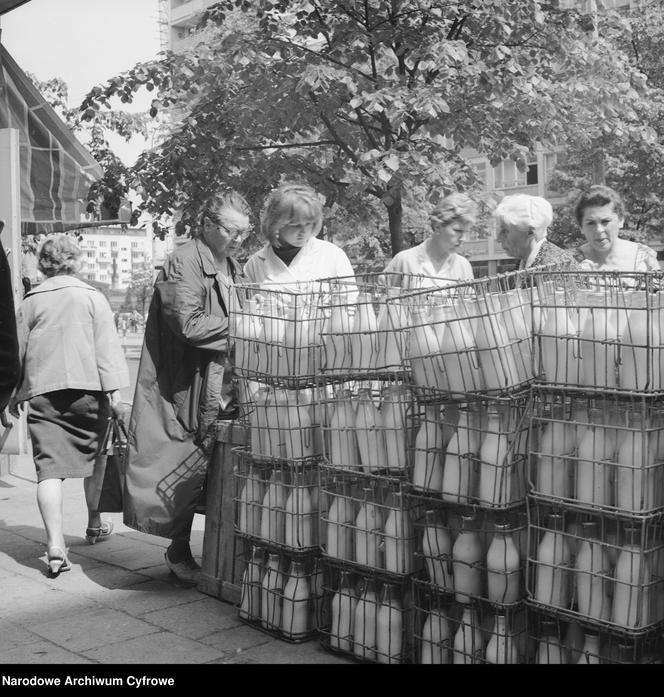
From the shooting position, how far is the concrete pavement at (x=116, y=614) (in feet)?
12.3

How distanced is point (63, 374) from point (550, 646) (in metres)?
3.21

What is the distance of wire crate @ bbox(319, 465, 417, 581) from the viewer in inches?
136

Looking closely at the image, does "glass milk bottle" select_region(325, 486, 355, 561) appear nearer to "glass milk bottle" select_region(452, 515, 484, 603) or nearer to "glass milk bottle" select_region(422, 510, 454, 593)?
"glass milk bottle" select_region(422, 510, 454, 593)

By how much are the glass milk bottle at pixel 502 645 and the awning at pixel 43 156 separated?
692 cm

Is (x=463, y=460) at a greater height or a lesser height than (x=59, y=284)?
lesser

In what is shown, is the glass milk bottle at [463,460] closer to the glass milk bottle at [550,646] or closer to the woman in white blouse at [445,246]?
the glass milk bottle at [550,646]

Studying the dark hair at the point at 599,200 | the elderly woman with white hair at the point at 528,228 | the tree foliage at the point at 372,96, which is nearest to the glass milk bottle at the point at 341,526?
the elderly woman with white hair at the point at 528,228

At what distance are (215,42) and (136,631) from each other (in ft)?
20.8

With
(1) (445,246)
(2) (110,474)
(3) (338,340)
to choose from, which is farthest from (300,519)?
(1) (445,246)

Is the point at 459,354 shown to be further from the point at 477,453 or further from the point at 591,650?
the point at 591,650

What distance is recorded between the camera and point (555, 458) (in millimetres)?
2953

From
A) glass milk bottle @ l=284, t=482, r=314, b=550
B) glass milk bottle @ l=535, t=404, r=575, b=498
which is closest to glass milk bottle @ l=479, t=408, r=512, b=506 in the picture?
glass milk bottle @ l=535, t=404, r=575, b=498

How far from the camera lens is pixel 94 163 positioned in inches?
351

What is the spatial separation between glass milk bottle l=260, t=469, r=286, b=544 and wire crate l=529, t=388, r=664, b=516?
4.10 feet
